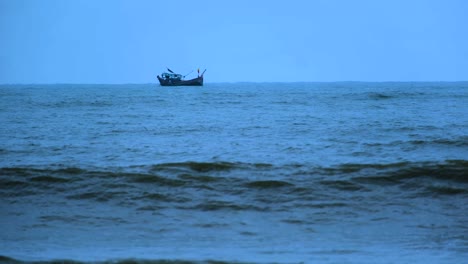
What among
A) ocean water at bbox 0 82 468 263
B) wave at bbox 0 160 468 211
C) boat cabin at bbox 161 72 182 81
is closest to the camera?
ocean water at bbox 0 82 468 263

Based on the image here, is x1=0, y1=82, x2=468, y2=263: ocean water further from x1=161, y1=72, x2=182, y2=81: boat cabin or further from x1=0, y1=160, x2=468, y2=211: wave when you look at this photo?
x1=161, y1=72, x2=182, y2=81: boat cabin

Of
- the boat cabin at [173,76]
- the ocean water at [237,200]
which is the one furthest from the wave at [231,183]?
the boat cabin at [173,76]

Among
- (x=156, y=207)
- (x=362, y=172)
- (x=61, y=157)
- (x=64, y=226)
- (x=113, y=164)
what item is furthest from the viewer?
(x=61, y=157)

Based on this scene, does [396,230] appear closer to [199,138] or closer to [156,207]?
[156,207]

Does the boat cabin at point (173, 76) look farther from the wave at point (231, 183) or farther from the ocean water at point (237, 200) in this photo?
the wave at point (231, 183)

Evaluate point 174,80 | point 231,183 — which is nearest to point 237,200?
point 231,183

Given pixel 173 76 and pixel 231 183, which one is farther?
pixel 173 76

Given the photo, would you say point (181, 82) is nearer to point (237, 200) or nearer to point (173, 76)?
point (173, 76)

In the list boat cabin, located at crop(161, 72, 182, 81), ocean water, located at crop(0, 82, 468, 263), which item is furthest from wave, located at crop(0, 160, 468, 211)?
boat cabin, located at crop(161, 72, 182, 81)

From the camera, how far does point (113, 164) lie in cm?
1092

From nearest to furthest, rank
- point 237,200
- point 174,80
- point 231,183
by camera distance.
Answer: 1. point 237,200
2. point 231,183
3. point 174,80

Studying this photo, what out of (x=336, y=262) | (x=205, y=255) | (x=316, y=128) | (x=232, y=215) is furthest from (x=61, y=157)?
(x=316, y=128)

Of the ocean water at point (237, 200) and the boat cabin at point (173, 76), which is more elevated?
the boat cabin at point (173, 76)

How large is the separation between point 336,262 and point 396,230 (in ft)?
6.46
